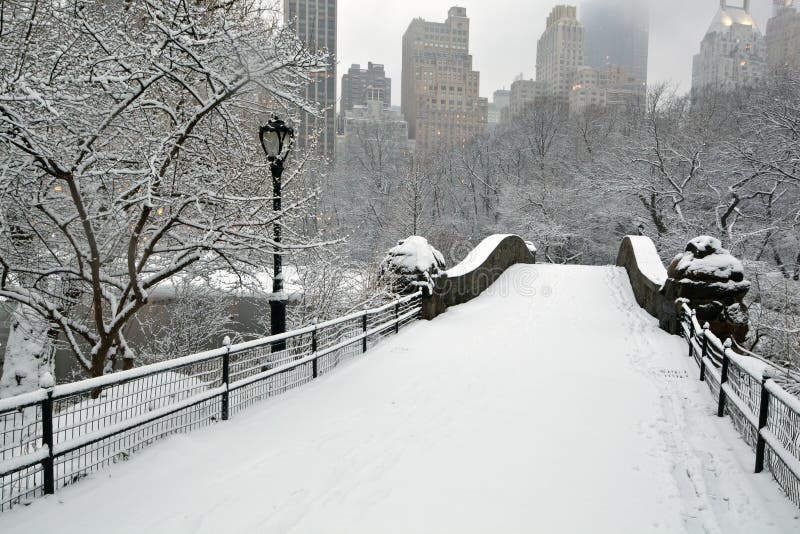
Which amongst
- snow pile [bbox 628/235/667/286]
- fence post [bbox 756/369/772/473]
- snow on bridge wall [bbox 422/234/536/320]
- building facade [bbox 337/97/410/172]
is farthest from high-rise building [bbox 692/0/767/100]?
fence post [bbox 756/369/772/473]

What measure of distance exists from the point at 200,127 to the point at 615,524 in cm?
912

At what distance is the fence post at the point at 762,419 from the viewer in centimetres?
460

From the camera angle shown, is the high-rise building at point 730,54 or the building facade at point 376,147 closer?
the building facade at point 376,147

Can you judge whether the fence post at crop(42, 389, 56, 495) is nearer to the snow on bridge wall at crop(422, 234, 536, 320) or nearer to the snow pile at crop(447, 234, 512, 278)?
the snow on bridge wall at crop(422, 234, 536, 320)

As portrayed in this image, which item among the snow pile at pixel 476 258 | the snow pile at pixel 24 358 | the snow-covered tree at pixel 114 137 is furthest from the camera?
the snow pile at pixel 476 258

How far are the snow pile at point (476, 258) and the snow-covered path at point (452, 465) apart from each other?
762 centimetres

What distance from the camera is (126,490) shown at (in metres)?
4.21

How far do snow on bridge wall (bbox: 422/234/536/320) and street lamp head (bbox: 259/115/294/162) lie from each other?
6.43 m

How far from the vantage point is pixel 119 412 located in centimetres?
468

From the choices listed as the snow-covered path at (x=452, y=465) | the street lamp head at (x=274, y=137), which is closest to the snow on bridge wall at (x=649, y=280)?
the snow-covered path at (x=452, y=465)

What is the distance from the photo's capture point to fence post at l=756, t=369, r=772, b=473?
460 centimetres

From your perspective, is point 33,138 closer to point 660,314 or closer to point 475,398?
point 475,398

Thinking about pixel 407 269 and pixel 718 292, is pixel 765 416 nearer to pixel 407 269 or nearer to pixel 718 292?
pixel 718 292

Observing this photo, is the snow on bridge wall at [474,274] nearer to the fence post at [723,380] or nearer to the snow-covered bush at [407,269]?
the snow-covered bush at [407,269]
